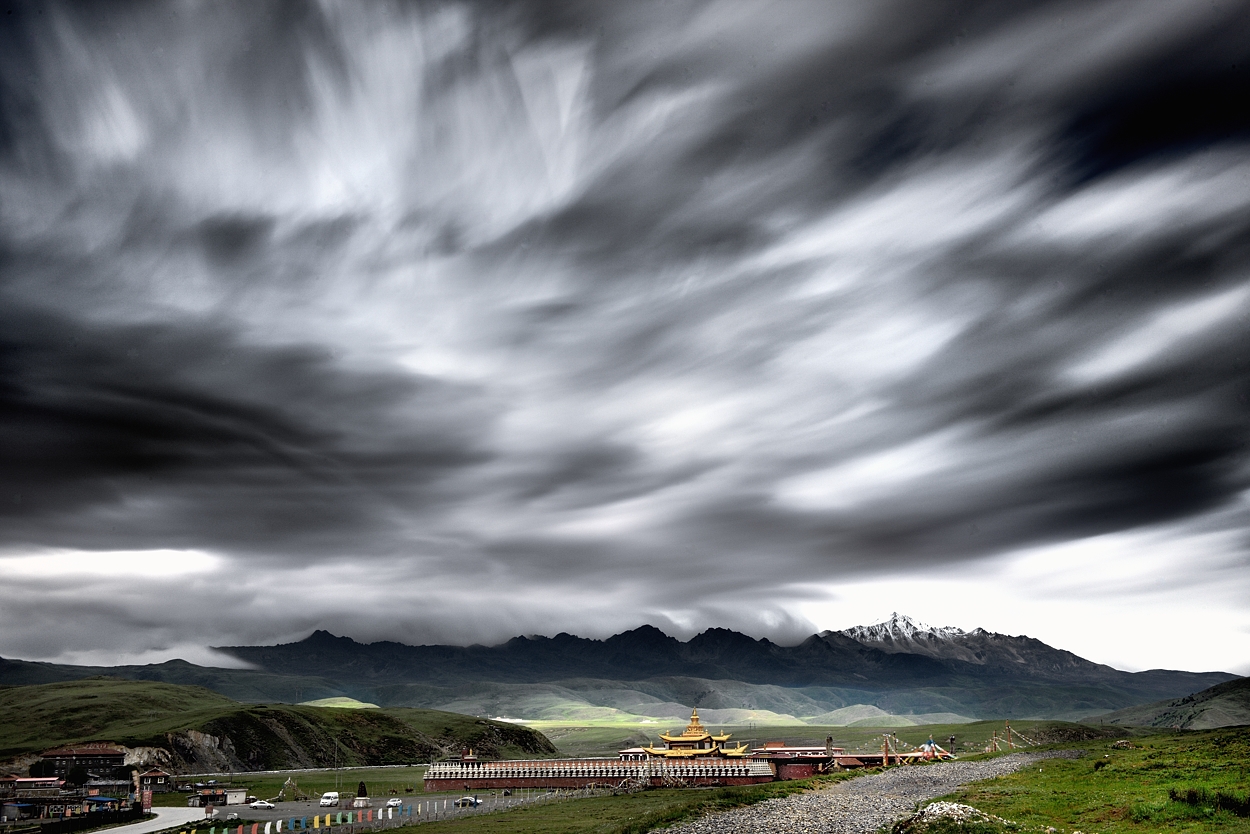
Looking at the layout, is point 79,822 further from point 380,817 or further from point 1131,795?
point 1131,795

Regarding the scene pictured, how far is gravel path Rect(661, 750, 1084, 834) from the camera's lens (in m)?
66.8

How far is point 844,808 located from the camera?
81.5m

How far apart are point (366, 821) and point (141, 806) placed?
4025 cm

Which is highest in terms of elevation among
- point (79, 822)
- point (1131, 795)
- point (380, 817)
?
point (1131, 795)

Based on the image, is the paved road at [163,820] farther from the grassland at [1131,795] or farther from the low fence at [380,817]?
the grassland at [1131,795]

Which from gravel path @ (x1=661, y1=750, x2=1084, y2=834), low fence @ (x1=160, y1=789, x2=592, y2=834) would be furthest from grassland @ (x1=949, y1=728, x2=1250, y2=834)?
low fence @ (x1=160, y1=789, x2=592, y2=834)

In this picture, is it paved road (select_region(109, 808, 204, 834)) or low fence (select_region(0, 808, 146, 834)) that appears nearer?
paved road (select_region(109, 808, 204, 834))

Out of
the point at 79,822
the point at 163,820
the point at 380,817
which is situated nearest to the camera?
the point at 380,817

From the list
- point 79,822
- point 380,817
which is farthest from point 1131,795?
point 79,822

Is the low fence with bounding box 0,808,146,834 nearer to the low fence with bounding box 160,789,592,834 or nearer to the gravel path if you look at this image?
the low fence with bounding box 160,789,592,834

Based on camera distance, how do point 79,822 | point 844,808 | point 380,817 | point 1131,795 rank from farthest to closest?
point 79,822 → point 380,817 → point 844,808 → point 1131,795

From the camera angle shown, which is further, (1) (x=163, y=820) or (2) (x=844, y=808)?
(1) (x=163, y=820)

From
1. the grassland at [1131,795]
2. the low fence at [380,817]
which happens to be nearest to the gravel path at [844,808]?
the grassland at [1131,795]

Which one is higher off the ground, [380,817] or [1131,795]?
[1131,795]
